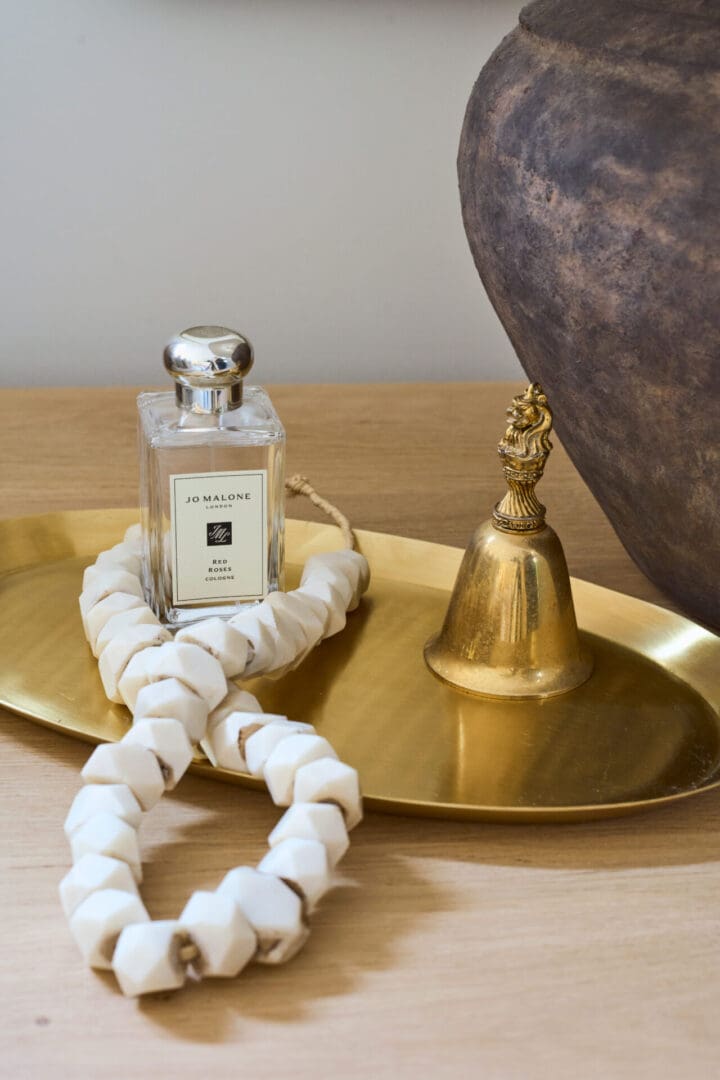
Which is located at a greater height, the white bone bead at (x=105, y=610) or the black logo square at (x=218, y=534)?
the black logo square at (x=218, y=534)

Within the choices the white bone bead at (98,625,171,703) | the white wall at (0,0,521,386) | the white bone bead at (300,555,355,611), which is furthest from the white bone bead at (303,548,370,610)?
the white wall at (0,0,521,386)

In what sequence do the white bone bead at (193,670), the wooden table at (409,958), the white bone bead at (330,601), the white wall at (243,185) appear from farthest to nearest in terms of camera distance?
the white wall at (243,185), the white bone bead at (330,601), the white bone bead at (193,670), the wooden table at (409,958)

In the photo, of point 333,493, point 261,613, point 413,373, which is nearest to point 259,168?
point 413,373

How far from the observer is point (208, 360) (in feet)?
1.73

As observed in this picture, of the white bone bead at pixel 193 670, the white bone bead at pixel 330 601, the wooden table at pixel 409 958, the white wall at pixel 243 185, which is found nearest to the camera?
the wooden table at pixel 409 958

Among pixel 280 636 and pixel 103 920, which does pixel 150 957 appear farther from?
pixel 280 636

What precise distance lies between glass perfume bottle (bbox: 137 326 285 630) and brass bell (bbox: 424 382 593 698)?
96mm

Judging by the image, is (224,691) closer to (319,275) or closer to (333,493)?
(333,493)

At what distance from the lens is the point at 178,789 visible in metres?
0.48

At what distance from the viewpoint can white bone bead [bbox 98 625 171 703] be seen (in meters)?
0.50

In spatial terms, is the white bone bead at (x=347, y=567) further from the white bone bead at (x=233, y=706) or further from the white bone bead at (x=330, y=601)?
the white bone bead at (x=233, y=706)

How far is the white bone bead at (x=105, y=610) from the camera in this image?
1.79 ft

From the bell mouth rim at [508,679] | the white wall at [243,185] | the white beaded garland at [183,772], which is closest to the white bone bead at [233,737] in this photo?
the white beaded garland at [183,772]

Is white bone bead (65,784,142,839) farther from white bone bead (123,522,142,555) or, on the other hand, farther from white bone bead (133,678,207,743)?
white bone bead (123,522,142,555)
